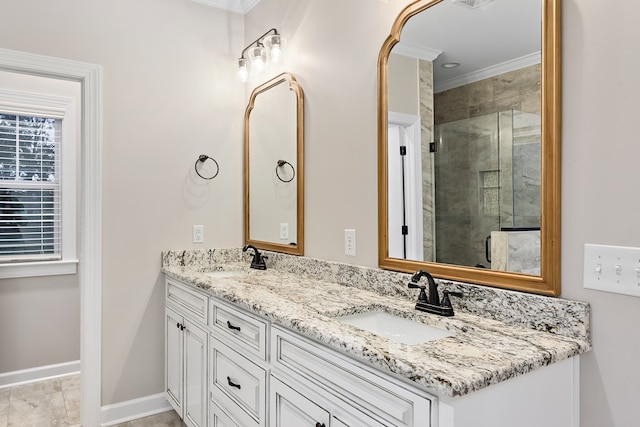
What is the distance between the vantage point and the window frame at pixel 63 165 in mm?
3252

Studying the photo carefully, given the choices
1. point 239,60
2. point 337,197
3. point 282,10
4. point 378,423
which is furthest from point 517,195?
point 239,60

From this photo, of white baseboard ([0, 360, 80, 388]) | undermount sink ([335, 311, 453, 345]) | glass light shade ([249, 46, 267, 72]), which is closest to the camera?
undermount sink ([335, 311, 453, 345])

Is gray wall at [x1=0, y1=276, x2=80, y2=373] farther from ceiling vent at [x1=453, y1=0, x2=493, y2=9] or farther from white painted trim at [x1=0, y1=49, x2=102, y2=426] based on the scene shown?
ceiling vent at [x1=453, y1=0, x2=493, y2=9]

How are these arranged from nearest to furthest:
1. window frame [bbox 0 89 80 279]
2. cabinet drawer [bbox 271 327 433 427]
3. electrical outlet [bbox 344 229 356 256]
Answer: cabinet drawer [bbox 271 327 433 427] < electrical outlet [bbox 344 229 356 256] < window frame [bbox 0 89 80 279]

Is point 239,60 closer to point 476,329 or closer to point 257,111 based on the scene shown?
point 257,111

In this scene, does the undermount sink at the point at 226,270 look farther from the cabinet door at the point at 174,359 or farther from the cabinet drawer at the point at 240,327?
the cabinet drawer at the point at 240,327

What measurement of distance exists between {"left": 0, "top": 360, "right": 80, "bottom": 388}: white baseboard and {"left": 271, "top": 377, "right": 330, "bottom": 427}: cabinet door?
103 inches

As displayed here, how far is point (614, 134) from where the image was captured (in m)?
1.14

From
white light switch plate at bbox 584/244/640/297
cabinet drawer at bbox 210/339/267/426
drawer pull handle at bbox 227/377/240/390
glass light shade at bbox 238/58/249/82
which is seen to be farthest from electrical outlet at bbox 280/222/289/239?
white light switch plate at bbox 584/244/640/297

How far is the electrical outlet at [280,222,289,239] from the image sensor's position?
8.37 feet

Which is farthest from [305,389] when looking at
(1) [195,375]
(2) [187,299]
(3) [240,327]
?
(2) [187,299]

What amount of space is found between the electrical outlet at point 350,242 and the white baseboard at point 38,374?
2.62 m

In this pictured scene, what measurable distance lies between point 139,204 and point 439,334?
2.01 meters

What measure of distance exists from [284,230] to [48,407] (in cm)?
196
